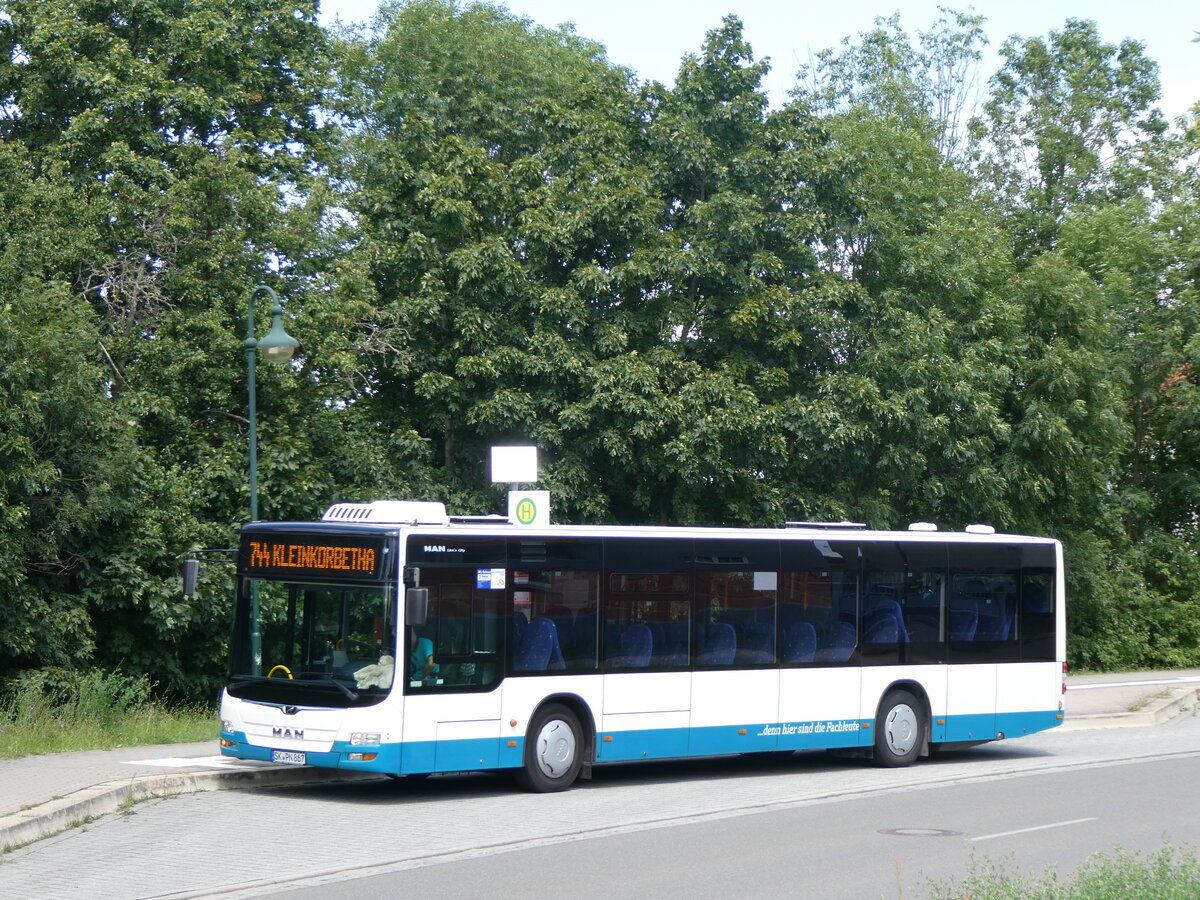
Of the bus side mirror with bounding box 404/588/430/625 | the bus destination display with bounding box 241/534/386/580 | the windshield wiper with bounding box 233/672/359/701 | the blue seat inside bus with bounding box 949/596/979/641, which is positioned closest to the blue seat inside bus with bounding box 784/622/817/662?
the blue seat inside bus with bounding box 949/596/979/641

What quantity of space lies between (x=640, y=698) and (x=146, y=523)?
930 cm

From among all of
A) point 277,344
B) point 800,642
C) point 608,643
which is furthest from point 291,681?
point 800,642

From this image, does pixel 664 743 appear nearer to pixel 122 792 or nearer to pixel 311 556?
pixel 311 556

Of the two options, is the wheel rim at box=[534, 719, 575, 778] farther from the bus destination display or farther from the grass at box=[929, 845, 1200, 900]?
the grass at box=[929, 845, 1200, 900]

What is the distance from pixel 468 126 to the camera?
3581 cm

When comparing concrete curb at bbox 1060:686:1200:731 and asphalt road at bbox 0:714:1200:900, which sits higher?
asphalt road at bbox 0:714:1200:900

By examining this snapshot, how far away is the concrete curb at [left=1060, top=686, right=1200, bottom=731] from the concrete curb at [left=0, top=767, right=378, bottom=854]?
11832mm

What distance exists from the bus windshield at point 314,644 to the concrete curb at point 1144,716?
12275 millimetres

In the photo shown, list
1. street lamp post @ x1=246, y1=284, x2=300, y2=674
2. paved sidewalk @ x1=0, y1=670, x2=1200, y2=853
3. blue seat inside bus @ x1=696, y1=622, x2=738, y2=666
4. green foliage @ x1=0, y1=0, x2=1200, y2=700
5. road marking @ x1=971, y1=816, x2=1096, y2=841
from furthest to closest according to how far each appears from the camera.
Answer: green foliage @ x1=0, y1=0, x2=1200, y2=700 → blue seat inside bus @ x1=696, y1=622, x2=738, y2=666 → street lamp post @ x1=246, y1=284, x2=300, y2=674 → road marking @ x1=971, y1=816, x2=1096, y2=841 → paved sidewalk @ x1=0, y1=670, x2=1200, y2=853

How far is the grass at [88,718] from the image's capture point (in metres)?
16.3

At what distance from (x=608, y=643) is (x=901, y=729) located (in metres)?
4.51

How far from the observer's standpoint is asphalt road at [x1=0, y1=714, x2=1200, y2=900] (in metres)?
9.72

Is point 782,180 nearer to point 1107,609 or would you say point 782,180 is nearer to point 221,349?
point 221,349

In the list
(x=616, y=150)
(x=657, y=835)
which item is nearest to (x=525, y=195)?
(x=616, y=150)
